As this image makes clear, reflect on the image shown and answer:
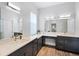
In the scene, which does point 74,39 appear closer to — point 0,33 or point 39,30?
point 39,30

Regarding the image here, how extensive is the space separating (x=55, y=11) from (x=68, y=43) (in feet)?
6.57

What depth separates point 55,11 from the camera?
16.9ft

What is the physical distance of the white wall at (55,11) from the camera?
474cm

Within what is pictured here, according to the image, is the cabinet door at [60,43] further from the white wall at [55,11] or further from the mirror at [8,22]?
the mirror at [8,22]

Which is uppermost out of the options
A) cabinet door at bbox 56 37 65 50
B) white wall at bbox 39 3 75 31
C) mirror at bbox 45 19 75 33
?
white wall at bbox 39 3 75 31

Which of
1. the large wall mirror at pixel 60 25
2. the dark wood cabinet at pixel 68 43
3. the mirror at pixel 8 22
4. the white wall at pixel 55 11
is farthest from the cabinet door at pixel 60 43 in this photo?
the mirror at pixel 8 22

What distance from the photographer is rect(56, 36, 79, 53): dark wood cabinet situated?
378cm

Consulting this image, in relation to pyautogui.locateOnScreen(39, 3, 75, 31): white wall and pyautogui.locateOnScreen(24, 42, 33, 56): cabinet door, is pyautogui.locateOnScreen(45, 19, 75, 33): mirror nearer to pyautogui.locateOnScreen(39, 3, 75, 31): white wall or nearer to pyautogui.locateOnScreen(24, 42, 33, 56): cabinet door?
pyautogui.locateOnScreen(39, 3, 75, 31): white wall

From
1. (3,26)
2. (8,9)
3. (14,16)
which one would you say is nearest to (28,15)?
(14,16)

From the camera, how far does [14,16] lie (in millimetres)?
3045

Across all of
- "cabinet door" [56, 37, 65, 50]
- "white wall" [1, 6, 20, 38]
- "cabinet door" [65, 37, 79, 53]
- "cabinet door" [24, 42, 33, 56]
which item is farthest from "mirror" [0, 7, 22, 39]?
"cabinet door" [65, 37, 79, 53]

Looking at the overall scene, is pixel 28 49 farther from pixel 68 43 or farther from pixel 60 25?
pixel 60 25

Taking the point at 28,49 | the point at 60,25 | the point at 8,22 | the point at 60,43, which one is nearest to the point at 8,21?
the point at 8,22

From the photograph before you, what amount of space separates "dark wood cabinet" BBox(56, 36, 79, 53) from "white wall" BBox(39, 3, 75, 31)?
1.44 metres
